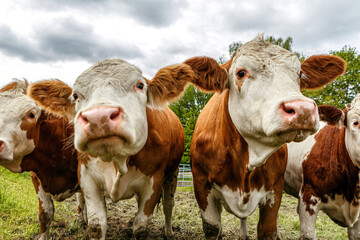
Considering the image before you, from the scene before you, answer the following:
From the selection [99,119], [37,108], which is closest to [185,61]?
[99,119]

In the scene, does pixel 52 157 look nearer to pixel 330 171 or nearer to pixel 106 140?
pixel 106 140

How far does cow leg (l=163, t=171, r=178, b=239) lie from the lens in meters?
5.03

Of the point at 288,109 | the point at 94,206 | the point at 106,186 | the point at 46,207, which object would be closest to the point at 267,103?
the point at 288,109

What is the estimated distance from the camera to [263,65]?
2.56 m

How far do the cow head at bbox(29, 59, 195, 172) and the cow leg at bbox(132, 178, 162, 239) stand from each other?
690mm

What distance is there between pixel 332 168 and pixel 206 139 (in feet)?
6.32

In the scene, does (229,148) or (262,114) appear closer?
(262,114)

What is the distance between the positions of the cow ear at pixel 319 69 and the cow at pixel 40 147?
10.4ft

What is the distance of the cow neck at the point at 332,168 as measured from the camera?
3.77m

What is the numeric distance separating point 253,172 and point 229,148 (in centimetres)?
40

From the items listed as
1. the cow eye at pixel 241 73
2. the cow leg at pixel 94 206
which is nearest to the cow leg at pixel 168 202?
the cow leg at pixel 94 206

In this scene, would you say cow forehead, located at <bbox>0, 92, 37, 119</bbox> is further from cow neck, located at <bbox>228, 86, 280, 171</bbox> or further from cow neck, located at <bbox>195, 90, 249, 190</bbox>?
cow neck, located at <bbox>228, 86, 280, 171</bbox>

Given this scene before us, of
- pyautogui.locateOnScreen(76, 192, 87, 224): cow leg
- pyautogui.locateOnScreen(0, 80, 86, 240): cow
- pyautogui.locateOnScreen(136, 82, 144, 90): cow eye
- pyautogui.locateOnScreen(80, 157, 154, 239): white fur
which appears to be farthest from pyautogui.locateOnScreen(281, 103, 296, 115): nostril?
pyautogui.locateOnScreen(76, 192, 87, 224): cow leg

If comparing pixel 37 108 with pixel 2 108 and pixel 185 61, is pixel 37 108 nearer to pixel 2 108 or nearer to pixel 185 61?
pixel 2 108
